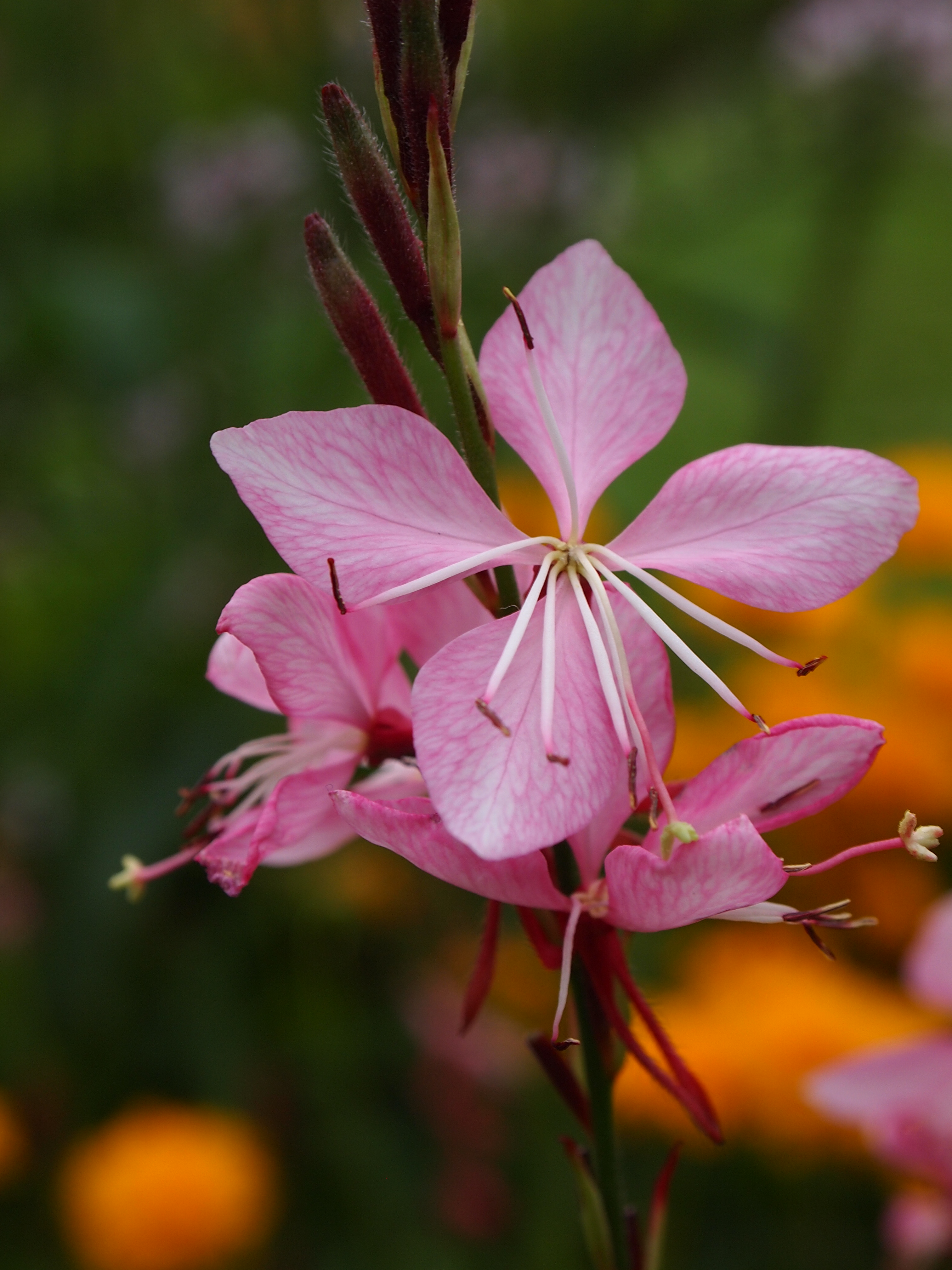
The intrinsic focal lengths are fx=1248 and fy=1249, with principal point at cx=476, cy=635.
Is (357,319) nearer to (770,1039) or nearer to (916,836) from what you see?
(916,836)

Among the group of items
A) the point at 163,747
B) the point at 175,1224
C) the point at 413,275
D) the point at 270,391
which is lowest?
the point at 175,1224

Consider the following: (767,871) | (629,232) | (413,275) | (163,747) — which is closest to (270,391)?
(163,747)

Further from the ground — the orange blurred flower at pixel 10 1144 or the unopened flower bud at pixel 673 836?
the unopened flower bud at pixel 673 836

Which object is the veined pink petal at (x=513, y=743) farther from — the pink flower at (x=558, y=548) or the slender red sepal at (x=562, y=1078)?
the slender red sepal at (x=562, y=1078)

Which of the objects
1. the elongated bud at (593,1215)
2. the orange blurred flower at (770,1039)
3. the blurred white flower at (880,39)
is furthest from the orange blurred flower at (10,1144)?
the blurred white flower at (880,39)

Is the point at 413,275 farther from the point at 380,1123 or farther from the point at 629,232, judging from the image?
the point at 629,232
